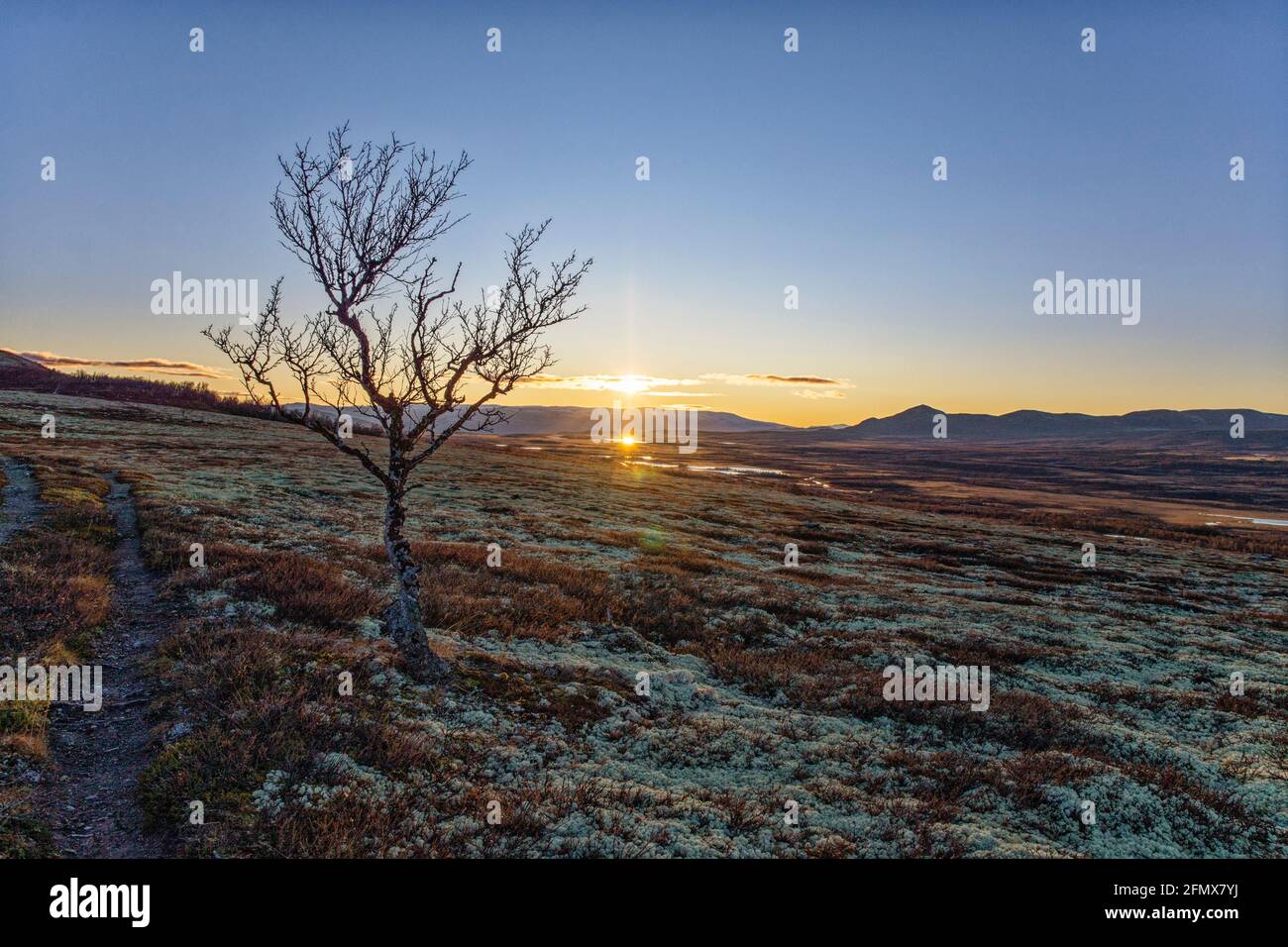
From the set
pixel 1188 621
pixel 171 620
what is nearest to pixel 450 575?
pixel 171 620

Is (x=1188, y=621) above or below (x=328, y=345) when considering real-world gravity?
below

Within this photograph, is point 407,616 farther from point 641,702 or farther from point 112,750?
point 641,702

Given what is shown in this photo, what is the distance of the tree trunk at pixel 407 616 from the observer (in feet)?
40.6

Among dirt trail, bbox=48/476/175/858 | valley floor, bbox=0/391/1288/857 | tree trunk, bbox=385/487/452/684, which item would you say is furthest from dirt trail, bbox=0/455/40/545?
tree trunk, bbox=385/487/452/684

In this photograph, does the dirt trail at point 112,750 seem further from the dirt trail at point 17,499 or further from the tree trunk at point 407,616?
the dirt trail at point 17,499

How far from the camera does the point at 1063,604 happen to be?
26281mm

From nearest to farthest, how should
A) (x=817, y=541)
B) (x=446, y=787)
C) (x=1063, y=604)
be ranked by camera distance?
(x=446, y=787) < (x=1063, y=604) < (x=817, y=541)

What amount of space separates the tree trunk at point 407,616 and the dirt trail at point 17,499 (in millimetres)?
12484

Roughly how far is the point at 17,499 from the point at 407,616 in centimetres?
2118

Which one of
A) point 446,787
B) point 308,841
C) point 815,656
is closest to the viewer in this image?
point 308,841

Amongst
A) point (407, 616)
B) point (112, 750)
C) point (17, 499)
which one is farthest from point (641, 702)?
point (17, 499)

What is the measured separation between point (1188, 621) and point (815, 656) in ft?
62.2
